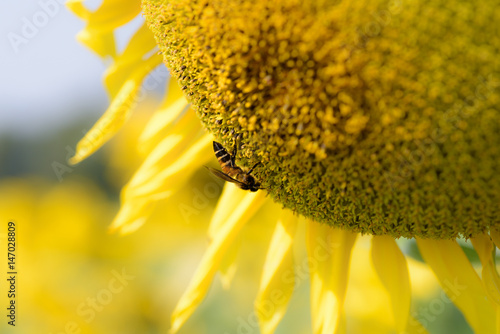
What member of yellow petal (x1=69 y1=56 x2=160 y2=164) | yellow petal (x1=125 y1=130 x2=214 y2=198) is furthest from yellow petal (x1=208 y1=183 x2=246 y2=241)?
yellow petal (x1=69 y1=56 x2=160 y2=164)

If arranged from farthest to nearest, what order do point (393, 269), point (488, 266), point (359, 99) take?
point (393, 269), point (488, 266), point (359, 99)

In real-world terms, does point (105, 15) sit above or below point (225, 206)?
above

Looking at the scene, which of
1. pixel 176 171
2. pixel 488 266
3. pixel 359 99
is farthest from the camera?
pixel 176 171

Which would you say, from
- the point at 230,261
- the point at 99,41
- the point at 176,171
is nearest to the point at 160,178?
the point at 176,171

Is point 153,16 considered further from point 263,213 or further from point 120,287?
point 120,287

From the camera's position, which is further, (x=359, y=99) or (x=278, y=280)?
(x=278, y=280)

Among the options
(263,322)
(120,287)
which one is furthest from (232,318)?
(263,322)

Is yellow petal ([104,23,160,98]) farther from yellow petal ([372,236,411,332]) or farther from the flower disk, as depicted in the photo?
yellow petal ([372,236,411,332])

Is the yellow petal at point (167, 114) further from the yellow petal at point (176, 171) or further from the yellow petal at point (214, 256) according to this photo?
the yellow petal at point (214, 256)

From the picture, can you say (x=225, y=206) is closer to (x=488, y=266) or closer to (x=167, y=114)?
(x=167, y=114)
